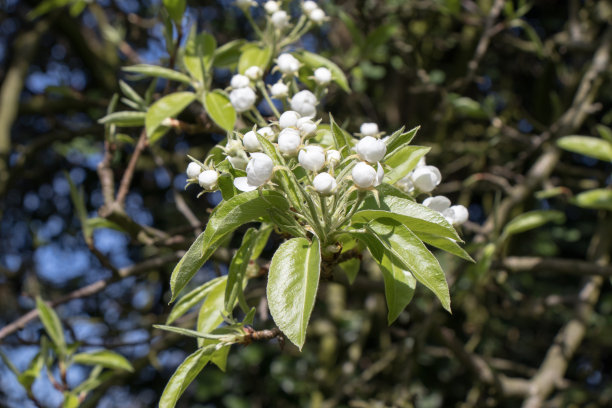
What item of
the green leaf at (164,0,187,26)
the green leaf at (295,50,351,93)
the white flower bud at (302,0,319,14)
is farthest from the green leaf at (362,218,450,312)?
the green leaf at (164,0,187,26)

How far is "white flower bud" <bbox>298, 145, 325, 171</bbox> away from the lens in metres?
0.87

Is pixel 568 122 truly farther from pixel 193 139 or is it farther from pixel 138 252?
pixel 138 252

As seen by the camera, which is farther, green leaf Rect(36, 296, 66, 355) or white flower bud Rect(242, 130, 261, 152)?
green leaf Rect(36, 296, 66, 355)

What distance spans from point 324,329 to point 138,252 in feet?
3.84

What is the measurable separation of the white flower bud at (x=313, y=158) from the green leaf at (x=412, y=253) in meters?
0.12

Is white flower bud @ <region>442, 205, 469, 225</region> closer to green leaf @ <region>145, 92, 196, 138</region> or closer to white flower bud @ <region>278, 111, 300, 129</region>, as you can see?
white flower bud @ <region>278, 111, 300, 129</region>

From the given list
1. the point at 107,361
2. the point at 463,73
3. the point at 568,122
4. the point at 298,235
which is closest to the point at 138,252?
the point at 107,361

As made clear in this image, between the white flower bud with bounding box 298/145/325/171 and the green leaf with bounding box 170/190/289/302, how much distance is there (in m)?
0.07

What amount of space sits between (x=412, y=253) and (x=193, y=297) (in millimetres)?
546

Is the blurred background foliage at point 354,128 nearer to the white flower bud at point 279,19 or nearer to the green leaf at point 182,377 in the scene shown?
the white flower bud at point 279,19

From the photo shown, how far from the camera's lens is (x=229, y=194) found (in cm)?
99

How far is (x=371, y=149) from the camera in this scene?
0.85 meters

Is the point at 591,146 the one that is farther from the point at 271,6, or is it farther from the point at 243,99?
the point at 243,99

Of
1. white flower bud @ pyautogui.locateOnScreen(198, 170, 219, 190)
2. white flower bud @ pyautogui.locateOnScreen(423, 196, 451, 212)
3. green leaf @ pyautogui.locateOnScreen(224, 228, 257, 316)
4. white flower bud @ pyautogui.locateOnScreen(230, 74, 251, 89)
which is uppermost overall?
white flower bud @ pyautogui.locateOnScreen(230, 74, 251, 89)
